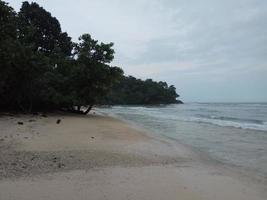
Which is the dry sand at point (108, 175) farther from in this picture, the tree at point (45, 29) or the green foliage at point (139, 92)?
the green foliage at point (139, 92)

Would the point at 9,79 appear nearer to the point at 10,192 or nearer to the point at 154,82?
the point at 10,192

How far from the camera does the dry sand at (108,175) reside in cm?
634

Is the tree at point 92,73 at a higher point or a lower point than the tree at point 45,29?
lower

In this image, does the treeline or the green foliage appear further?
the green foliage

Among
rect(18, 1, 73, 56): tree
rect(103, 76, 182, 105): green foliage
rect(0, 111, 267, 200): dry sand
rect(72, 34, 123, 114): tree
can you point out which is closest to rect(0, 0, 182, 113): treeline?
rect(72, 34, 123, 114): tree

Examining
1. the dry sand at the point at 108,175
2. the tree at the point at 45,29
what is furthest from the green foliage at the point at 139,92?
the dry sand at the point at 108,175

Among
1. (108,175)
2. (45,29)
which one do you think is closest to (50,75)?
(45,29)

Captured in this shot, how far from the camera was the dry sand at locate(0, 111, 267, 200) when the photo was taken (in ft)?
20.8

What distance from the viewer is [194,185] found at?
7301 mm

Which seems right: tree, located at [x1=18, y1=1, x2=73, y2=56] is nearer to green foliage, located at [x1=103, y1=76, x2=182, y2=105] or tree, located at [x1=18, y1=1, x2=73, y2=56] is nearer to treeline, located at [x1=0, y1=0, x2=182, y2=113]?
treeline, located at [x1=0, y1=0, x2=182, y2=113]

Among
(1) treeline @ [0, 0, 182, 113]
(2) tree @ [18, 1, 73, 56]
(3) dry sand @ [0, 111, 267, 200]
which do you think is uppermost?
(2) tree @ [18, 1, 73, 56]

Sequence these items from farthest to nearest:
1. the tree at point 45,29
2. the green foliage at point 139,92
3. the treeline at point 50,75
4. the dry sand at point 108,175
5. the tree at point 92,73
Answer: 1. the green foliage at point 139,92
2. the tree at point 45,29
3. the tree at point 92,73
4. the treeline at point 50,75
5. the dry sand at point 108,175

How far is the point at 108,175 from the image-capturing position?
7.71 m

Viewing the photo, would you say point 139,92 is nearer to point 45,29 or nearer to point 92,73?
point 45,29
